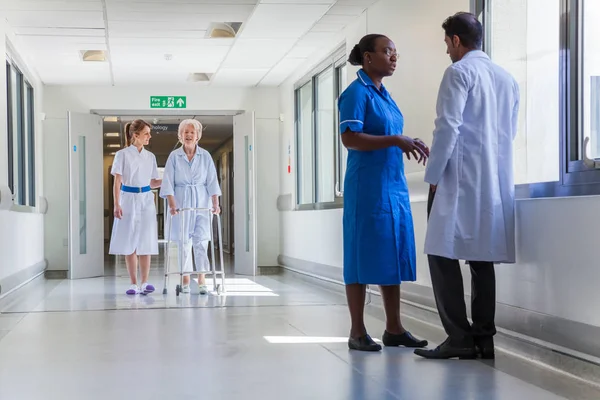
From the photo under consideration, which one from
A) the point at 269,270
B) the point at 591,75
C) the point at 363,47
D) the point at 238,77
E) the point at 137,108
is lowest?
the point at 269,270

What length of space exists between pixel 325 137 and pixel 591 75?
5.81 meters

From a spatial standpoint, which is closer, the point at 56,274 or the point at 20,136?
the point at 20,136

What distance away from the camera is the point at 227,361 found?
149 inches

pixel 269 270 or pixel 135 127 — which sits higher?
pixel 135 127

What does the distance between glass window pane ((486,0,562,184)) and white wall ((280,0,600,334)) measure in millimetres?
257

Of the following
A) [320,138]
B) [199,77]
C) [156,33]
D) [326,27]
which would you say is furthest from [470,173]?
[199,77]

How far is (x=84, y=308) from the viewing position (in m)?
6.40

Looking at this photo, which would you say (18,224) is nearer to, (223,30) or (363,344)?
(223,30)

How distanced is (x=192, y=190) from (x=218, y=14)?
1560 millimetres

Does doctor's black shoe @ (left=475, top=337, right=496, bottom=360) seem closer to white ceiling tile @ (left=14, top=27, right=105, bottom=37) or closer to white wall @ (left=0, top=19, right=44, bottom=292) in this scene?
white wall @ (left=0, top=19, right=44, bottom=292)

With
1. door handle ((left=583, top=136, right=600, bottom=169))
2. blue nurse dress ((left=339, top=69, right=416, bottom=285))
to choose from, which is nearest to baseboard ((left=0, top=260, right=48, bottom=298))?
blue nurse dress ((left=339, top=69, right=416, bottom=285))

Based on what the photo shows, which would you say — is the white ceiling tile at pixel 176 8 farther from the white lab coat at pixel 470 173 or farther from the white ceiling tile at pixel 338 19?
the white lab coat at pixel 470 173

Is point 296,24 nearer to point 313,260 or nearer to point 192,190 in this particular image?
point 192,190

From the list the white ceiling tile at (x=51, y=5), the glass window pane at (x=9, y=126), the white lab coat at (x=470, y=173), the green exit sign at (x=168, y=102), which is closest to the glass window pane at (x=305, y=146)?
the green exit sign at (x=168, y=102)
